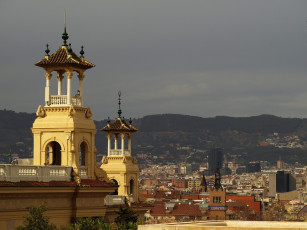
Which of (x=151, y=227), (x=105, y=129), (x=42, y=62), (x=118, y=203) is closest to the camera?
(x=151, y=227)

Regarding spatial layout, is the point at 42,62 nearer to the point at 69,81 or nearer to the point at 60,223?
the point at 69,81

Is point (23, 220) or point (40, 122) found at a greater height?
point (40, 122)

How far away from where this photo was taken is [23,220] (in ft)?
140

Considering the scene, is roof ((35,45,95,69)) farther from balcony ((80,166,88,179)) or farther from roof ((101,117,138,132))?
roof ((101,117,138,132))

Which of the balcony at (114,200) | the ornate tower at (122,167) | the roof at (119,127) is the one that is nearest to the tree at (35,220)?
the balcony at (114,200)

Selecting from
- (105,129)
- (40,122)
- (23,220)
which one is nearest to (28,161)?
(40,122)

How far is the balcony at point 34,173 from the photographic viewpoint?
42.4m

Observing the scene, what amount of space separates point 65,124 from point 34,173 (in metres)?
4.01

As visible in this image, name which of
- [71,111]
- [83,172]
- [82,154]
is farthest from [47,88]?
[83,172]

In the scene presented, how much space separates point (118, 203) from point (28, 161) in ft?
49.9

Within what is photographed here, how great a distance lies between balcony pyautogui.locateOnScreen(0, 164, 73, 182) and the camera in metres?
42.4

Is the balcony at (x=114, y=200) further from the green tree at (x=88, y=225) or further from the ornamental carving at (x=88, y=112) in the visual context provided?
the green tree at (x=88, y=225)

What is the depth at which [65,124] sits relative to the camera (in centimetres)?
4756

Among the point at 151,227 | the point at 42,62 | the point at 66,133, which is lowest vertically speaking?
the point at 151,227
